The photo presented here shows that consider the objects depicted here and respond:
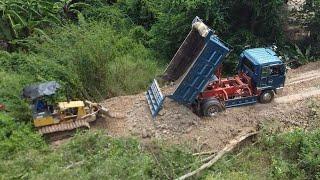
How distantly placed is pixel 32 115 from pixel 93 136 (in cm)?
200

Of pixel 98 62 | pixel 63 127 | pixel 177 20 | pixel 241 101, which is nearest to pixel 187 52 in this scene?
pixel 241 101

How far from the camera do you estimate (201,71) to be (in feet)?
43.2

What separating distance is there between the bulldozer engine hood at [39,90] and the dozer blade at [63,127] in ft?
3.27

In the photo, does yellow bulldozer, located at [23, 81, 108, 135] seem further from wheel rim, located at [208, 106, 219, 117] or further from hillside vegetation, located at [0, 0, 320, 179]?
wheel rim, located at [208, 106, 219, 117]

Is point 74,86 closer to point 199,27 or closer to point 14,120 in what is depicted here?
point 14,120

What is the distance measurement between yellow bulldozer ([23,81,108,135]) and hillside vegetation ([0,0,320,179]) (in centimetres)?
32

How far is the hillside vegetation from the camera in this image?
38.3 ft

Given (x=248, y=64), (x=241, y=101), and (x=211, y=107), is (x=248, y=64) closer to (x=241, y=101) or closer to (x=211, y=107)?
(x=241, y=101)

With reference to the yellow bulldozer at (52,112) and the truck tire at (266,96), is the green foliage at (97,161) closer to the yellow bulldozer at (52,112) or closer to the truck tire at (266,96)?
the yellow bulldozer at (52,112)

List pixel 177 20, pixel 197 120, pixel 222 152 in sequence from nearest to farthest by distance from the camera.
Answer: pixel 222 152 < pixel 197 120 < pixel 177 20

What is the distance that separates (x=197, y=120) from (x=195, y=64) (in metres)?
1.77

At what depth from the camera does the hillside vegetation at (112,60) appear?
11.7 metres

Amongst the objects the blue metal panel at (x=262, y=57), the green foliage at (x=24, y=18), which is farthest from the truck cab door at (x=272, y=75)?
the green foliage at (x=24, y=18)

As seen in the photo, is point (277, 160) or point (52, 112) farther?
point (52, 112)
